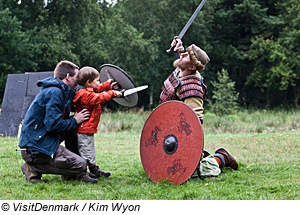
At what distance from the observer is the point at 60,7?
22.5m

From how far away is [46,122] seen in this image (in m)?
3.83

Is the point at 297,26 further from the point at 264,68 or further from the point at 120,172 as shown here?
the point at 120,172

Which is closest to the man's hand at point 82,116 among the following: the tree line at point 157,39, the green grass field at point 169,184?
the green grass field at point 169,184

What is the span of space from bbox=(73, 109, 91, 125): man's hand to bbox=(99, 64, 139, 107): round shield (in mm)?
607

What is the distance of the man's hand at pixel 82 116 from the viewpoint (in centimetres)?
410

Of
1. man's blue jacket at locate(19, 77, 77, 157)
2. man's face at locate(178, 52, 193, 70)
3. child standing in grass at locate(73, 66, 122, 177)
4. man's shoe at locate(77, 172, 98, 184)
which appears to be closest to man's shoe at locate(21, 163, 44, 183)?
man's blue jacket at locate(19, 77, 77, 157)

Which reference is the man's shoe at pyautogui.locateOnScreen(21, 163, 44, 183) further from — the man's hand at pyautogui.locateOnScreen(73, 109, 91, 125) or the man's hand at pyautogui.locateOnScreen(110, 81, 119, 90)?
the man's hand at pyautogui.locateOnScreen(110, 81, 119, 90)

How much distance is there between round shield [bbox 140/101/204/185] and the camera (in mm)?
3867

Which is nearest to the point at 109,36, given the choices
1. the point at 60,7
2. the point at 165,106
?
the point at 60,7

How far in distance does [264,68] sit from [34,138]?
24190 mm

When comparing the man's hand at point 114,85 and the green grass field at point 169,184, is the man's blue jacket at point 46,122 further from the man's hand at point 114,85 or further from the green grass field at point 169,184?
the man's hand at point 114,85

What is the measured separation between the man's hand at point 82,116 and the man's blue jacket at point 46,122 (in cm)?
11

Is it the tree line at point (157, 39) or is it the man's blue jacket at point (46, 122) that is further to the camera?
the tree line at point (157, 39)

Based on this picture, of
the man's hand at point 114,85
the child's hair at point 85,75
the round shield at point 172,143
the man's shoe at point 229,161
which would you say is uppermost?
the child's hair at point 85,75
